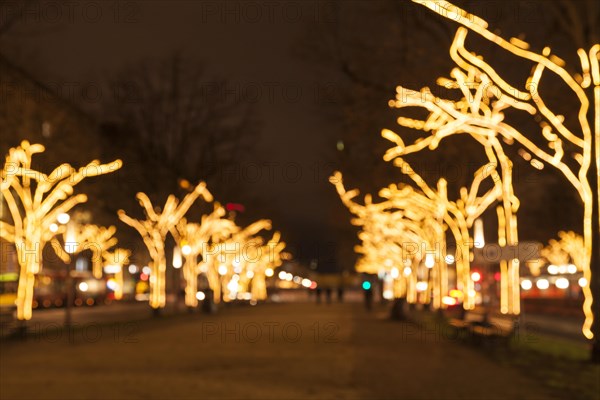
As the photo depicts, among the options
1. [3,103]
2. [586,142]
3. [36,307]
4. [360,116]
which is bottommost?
[36,307]

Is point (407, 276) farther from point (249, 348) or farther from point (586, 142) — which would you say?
point (586, 142)

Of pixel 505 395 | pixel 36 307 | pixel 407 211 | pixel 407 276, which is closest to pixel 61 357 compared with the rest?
pixel 505 395

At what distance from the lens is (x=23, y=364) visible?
18359mm

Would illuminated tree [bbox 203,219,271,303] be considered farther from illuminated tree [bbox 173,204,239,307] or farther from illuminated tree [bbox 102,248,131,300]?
illuminated tree [bbox 102,248,131,300]

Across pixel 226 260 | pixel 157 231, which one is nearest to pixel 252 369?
pixel 157 231

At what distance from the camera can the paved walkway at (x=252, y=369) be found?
13.9 meters

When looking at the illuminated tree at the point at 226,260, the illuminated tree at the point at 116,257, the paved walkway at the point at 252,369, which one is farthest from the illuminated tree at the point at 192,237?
the illuminated tree at the point at 116,257

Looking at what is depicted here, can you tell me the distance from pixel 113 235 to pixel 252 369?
7318 cm

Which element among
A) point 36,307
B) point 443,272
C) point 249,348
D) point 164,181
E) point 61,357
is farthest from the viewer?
point 36,307

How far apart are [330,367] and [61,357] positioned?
577cm

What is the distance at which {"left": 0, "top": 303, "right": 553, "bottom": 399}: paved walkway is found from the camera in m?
13.9

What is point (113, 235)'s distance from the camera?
88688 mm

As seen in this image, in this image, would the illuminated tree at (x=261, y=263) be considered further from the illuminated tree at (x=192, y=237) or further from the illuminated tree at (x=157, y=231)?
the illuminated tree at (x=157, y=231)

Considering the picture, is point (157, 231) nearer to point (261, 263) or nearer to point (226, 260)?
point (226, 260)
